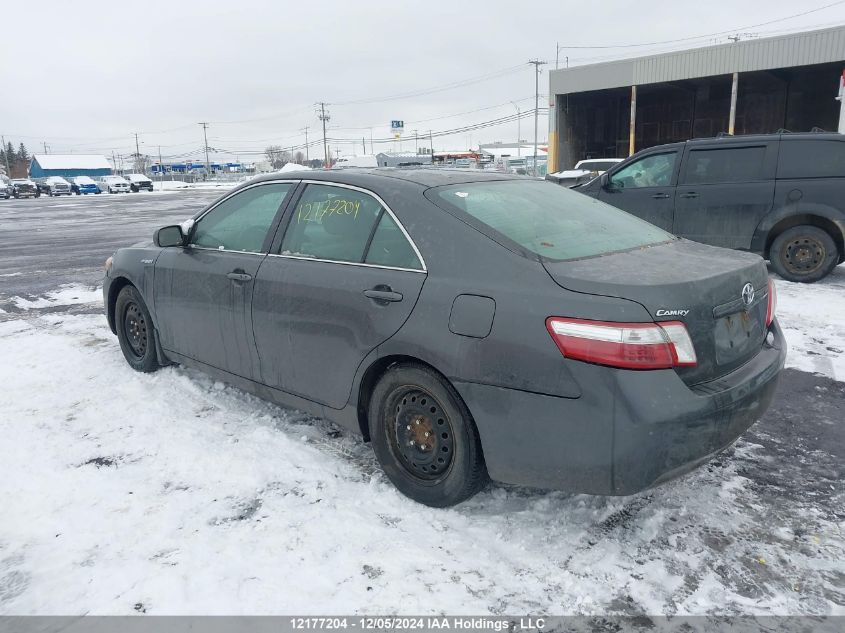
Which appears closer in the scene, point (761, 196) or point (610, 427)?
point (610, 427)

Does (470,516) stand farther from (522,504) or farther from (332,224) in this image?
(332,224)

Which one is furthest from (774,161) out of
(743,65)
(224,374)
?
(743,65)

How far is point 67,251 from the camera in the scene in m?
13.8

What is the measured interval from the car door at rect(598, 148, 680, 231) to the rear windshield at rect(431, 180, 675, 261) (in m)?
5.28

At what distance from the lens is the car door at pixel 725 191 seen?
7.95 metres

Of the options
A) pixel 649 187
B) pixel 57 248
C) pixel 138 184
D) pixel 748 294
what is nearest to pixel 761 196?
pixel 649 187

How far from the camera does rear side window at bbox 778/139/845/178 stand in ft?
24.7

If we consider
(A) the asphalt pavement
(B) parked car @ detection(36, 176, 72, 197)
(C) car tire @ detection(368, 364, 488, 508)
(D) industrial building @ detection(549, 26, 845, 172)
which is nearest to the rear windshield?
(C) car tire @ detection(368, 364, 488, 508)

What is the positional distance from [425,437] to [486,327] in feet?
2.26

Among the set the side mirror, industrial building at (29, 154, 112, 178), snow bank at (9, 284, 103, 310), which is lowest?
snow bank at (9, 284, 103, 310)

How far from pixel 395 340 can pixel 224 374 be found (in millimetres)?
1665

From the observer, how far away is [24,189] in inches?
1909

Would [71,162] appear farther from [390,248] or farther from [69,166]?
[390,248]

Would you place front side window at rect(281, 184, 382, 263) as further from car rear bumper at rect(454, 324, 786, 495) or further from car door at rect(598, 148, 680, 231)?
car door at rect(598, 148, 680, 231)
